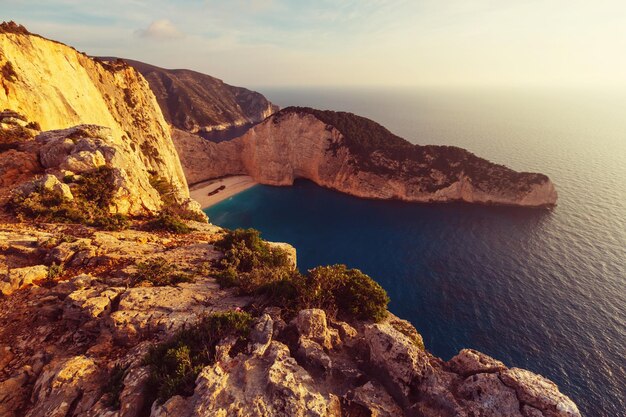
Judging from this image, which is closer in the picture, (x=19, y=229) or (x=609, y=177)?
(x=19, y=229)

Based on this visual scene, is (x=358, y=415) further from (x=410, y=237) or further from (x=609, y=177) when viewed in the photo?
(x=609, y=177)

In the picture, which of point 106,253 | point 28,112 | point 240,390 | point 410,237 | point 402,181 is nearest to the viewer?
point 240,390

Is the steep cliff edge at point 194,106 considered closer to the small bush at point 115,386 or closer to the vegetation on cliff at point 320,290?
the vegetation on cliff at point 320,290

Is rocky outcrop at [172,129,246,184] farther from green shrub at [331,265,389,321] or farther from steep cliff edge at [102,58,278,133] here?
steep cliff edge at [102,58,278,133]

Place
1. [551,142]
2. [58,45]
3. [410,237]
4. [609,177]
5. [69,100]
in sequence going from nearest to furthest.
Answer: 1. [69,100]
2. [58,45]
3. [410,237]
4. [609,177]
5. [551,142]

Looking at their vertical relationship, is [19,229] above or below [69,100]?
below

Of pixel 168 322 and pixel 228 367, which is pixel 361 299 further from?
pixel 168 322

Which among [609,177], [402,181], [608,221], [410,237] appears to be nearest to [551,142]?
[609,177]

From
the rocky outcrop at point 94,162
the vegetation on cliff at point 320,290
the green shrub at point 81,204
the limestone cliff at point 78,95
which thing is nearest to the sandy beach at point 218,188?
the limestone cliff at point 78,95

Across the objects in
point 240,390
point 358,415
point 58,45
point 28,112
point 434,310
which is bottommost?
point 434,310
